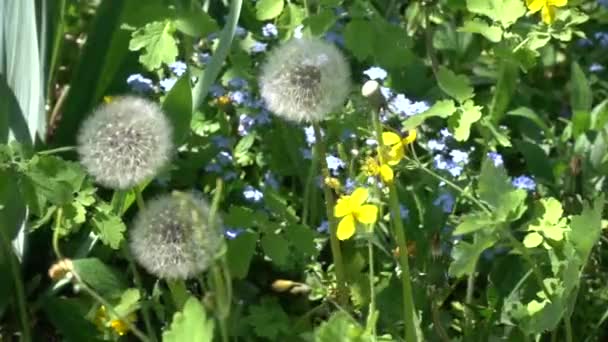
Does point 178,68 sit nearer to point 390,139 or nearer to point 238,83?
point 238,83

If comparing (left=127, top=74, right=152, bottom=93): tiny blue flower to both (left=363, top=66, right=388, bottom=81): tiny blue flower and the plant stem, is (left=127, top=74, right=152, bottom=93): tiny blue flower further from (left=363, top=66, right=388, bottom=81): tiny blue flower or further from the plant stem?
the plant stem

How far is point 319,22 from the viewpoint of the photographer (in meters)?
2.31

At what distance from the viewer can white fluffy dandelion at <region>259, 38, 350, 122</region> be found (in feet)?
6.46

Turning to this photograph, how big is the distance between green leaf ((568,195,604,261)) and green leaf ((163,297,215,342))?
59cm

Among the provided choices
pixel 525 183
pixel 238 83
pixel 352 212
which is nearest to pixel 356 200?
pixel 352 212

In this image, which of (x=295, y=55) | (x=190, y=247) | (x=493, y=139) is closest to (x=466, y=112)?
(x=493, y=139)

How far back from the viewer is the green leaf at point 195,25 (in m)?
2.34

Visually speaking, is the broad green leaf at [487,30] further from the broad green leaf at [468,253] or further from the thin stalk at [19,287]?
the thin stalk at [19,287]

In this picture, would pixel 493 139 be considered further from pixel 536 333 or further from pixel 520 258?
pixel 536 333

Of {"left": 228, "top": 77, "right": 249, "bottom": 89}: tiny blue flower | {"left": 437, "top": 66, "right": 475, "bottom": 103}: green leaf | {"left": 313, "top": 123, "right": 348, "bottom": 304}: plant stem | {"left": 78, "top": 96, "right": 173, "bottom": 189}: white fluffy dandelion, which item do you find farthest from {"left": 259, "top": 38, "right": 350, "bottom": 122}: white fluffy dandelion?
{"left": 228, "top": 77, "right": 249, "bottom": 89}: tiny blue flower

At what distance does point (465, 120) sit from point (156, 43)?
550 mm

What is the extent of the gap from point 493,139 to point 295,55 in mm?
567

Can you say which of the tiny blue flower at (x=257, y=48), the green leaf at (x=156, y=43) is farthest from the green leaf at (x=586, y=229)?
the tiny blue flower at (x=257, y=48)

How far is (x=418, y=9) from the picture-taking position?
9.50ft
